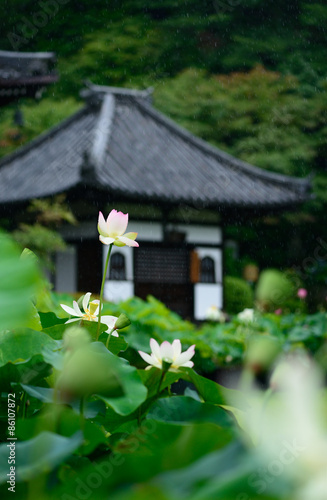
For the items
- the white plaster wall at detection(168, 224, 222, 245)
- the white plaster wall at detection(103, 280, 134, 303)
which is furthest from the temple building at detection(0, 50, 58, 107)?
the white plaster wall at detection(168, 224, 222, 245)

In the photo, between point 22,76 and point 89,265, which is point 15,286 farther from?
point 89,265

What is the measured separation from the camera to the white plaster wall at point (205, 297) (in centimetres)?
911

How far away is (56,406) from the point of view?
328 millimetres

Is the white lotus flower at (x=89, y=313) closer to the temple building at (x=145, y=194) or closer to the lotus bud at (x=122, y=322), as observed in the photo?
the lotus bud at (x=122, y=322)

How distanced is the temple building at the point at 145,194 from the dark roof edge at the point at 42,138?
0.08 ft

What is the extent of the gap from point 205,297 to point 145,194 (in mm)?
1933

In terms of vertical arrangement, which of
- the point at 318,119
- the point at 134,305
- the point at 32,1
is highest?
the point at 32,1

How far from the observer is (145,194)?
8.38 meters

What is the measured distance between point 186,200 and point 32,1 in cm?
1084

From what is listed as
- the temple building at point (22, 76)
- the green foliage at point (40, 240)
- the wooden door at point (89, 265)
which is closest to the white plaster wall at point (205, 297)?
the wooden door at point (89, 265)

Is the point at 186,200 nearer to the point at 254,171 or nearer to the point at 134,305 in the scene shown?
the point at 254,171

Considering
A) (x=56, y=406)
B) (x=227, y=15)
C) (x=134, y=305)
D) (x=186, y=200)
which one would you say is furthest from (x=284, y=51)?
(x=56, y=406)

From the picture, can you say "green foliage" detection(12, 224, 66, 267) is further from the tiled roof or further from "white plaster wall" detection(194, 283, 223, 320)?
"white plaster wall" detection(194, 283, 223, 320)

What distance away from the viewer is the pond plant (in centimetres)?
19
